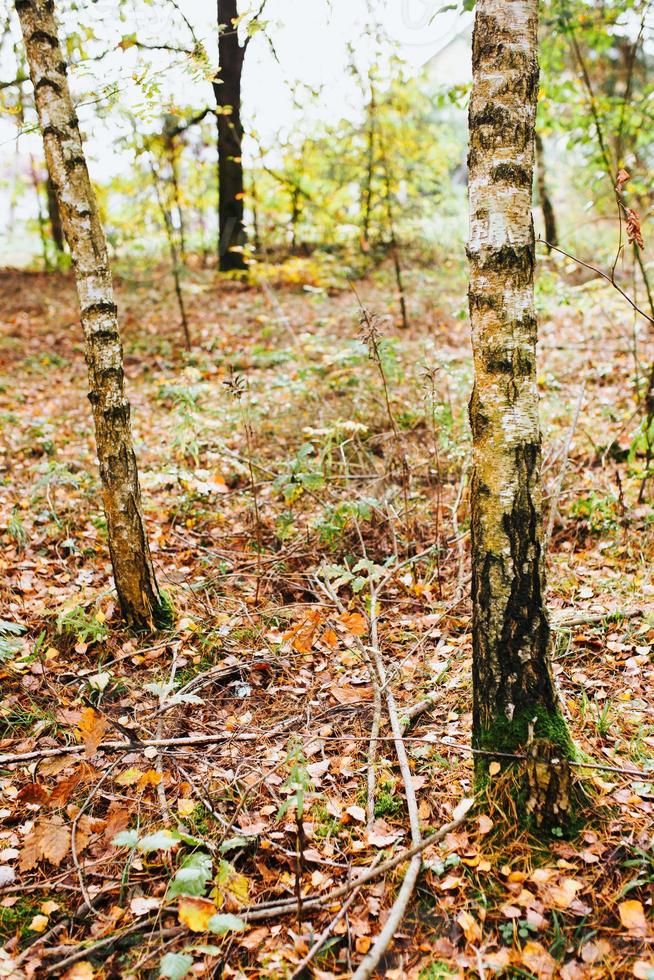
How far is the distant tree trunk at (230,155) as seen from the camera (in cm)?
1065

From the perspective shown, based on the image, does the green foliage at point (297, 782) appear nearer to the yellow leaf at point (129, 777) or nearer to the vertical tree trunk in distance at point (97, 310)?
the yellow leaf at point (129, 777)

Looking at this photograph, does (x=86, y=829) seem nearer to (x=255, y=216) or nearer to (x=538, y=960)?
(x=538, y=960)

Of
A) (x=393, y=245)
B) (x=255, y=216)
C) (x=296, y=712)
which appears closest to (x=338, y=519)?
(x=296, y=712)

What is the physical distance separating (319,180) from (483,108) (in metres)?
12.2

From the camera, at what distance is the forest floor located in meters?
2.23

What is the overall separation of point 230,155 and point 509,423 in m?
11.1

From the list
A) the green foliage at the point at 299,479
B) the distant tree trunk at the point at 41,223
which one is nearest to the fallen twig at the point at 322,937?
the green foliage at the point at 299,479

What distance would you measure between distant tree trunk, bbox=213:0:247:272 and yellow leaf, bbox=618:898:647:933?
9931 mm

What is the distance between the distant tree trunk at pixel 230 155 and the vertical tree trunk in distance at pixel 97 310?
274 inches

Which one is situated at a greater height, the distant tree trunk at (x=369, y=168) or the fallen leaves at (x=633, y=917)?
the distant tree trunk at (x=369, y=168)

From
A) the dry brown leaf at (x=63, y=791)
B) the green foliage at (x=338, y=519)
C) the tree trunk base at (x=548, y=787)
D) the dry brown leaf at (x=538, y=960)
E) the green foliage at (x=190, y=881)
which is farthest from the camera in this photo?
the green foliage at (x=338, y=519)

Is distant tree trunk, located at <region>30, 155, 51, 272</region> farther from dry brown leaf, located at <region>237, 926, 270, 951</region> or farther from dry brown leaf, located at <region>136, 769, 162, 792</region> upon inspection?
dry brown leaf, located at <region>237, 926, 270, 951</region>

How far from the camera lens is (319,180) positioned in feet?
43.7

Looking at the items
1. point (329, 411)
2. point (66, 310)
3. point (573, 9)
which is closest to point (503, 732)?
point (329, 411)
